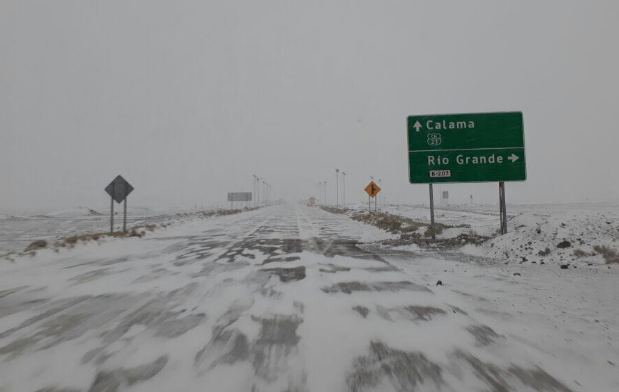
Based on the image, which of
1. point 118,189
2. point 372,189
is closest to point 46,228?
point 118,189

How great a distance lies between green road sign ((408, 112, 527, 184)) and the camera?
8.55 metres

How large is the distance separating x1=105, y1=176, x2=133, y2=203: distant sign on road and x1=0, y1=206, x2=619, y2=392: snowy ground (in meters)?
7.76

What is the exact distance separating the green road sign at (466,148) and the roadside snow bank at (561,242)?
6.70 feet

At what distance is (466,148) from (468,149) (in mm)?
73

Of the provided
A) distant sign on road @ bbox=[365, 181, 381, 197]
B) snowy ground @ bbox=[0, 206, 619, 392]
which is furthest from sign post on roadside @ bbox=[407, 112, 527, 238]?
distant sign on road @ bbox=[365, 181, 381, 197]

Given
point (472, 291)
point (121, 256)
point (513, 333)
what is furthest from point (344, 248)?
point (121, 256)

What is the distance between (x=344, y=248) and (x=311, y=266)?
8.32ft

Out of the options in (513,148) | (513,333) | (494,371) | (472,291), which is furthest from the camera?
(513,148)

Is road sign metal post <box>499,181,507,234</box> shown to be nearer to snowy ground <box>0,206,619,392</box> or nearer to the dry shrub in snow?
the dry shrub in snow

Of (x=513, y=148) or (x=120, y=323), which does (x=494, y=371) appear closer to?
(x=120, y=323)

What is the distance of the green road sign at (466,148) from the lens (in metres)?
8.55

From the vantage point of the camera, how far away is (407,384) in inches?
75.9

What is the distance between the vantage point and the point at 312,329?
281 cm

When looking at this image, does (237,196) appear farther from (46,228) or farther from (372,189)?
(372,189)
